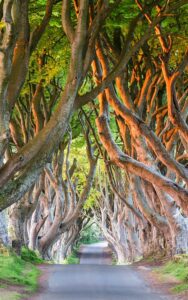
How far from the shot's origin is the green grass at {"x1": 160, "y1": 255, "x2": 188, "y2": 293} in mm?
11839

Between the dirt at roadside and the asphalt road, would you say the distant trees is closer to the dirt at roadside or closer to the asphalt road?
the dirt at roadside

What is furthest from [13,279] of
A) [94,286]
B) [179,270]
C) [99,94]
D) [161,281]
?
[99,94]

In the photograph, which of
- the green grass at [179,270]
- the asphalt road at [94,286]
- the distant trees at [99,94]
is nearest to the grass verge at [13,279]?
the asphalt road at [94,286]

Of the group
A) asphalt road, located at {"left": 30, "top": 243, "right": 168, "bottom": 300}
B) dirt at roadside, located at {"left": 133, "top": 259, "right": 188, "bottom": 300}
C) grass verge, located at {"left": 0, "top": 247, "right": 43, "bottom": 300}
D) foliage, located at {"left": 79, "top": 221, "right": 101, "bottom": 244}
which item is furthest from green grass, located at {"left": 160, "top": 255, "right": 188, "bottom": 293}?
foliage, located at {"left": 79, "top": 221, "right": 101, "bottom": 244}

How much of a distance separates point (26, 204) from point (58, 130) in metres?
12.1

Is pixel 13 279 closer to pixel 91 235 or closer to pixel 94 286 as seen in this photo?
pixel 94 286

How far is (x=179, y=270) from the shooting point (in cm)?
1417

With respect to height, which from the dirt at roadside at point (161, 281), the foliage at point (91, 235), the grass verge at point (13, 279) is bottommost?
the dirt at roadside at point (161, 281)

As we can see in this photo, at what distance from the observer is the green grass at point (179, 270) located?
1184 cm

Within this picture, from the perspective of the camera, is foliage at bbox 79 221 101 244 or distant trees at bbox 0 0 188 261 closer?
distant trees at bbox 0 0 188 261

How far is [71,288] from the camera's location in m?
12.6

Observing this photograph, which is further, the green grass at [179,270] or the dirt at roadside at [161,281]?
the green grass at [179,270]

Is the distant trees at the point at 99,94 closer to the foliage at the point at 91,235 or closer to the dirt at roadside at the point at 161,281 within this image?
the dirt at roadside at the point at 161,281

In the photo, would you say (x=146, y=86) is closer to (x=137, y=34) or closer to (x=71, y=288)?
(x=137, y=34)
